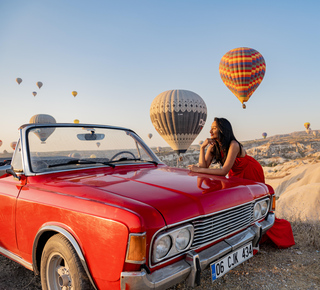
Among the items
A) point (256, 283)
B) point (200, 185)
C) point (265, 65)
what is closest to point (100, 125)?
point (200, 185)

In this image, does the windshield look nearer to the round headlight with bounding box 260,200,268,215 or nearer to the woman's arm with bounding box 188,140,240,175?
the woman's arm with bounding box 188,140,240,175

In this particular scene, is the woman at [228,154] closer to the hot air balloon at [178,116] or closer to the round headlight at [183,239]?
the round headlight at [183,239]

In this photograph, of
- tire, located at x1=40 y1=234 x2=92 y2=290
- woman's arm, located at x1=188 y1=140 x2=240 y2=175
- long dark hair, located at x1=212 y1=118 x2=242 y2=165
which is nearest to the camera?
tire, located at x1=40 y1=234 x2=92 y2=290

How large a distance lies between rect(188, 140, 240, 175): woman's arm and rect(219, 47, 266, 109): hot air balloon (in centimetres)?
2314

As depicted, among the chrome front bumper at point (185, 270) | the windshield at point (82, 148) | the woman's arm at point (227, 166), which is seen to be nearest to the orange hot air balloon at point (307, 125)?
the woman's arm at point (227, 166)

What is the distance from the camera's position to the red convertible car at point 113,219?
1718mm

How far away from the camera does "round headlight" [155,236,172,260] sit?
177cm

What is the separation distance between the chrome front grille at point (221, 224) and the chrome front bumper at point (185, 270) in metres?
0.07

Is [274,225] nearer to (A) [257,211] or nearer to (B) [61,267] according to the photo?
(A) [257,211]

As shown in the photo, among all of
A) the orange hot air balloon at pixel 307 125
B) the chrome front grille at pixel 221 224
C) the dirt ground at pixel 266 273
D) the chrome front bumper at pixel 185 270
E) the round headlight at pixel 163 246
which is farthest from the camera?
the orange hot air balloon at pixel 307 125

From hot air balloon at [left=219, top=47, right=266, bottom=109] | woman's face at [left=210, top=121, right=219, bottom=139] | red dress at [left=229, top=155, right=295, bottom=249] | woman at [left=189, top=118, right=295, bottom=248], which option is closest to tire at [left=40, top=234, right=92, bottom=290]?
woman at [left=189, top=118, right=295, bottom=248]

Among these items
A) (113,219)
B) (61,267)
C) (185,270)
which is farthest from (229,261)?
(61,267)

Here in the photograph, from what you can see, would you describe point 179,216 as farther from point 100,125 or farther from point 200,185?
point 100,125

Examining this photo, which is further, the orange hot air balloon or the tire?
the orange hot air balloon
